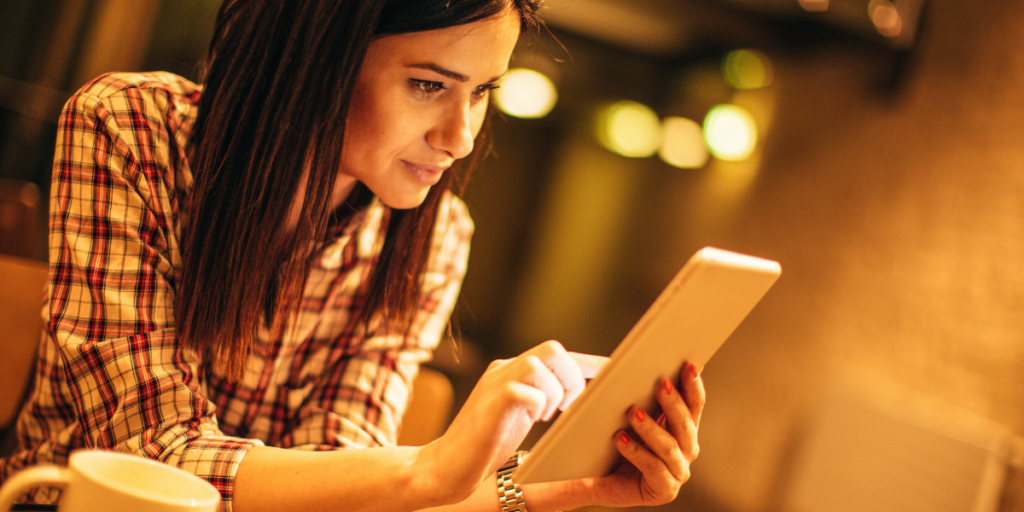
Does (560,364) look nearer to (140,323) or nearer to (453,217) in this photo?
(140,323)

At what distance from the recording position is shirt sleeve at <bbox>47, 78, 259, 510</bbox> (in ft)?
2.45

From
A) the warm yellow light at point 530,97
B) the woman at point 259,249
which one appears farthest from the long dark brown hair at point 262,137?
the warm yellow light at point 530,97

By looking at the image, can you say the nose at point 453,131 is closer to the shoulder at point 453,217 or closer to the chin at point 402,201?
the chin at point 402,201

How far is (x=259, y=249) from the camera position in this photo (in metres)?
0.84

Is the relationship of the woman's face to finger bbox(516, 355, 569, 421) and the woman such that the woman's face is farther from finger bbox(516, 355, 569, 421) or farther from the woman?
finger bbox(516, 355, 569, 421)

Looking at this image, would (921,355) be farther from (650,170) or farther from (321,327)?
(321,327)

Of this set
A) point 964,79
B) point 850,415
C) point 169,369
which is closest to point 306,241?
point 169,369

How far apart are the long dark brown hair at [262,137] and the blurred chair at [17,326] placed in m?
0.36

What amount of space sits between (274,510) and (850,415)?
8.21 feet

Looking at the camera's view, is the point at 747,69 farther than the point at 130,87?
Yes

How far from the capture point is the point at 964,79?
8.47ft

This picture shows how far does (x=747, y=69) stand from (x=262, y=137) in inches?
135

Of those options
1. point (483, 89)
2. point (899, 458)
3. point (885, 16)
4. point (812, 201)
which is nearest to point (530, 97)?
point (812, 201)

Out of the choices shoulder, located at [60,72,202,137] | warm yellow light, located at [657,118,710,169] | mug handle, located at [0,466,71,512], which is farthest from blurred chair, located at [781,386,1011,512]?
mug handle, located at [0,466,71,512]
